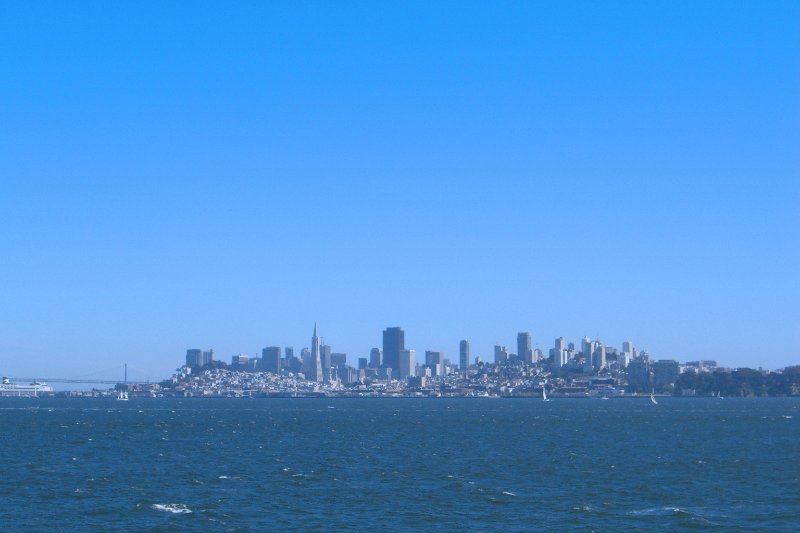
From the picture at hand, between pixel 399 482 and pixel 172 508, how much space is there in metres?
16.4

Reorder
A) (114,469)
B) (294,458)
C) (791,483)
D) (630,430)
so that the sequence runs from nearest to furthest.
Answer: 1. (791,483)
2. (114,469)
3. (294,458)
4. (630,430)

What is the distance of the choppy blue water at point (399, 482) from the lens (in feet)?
169

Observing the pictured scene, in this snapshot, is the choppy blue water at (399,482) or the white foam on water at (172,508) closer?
the choppy blue water at (399,482)

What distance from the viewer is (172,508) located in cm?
5469

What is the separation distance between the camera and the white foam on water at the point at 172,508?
5368 centimetres

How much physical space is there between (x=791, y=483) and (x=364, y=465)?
1151 inches

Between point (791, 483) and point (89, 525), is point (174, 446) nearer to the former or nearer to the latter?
point (89, 525)

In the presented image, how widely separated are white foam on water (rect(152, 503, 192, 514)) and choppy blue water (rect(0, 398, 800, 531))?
117 millimetres

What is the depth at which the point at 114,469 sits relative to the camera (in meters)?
75.2

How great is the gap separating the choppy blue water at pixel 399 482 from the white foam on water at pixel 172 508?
0.38ft

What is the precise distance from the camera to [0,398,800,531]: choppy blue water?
51.5 metres

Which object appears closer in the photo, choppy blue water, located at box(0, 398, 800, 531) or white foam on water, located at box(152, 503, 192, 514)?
choppy blue water, located at box(0, 398, 800, 531)

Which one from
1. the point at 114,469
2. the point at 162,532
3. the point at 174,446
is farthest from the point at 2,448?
the point at 162,532

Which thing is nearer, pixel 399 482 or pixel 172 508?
pixel 172 508
